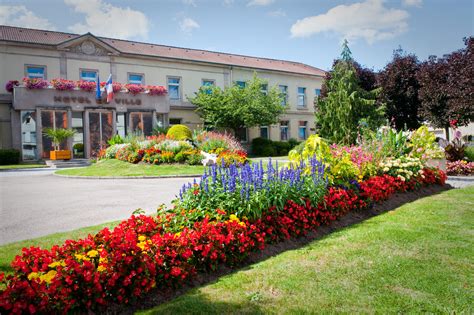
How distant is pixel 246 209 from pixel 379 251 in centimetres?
173

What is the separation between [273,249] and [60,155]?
908 inches

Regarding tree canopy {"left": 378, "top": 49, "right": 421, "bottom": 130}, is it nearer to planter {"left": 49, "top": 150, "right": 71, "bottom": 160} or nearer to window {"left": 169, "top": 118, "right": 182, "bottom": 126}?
window {"left": 169, "top": 118, "right": 182, "bottom": 126}

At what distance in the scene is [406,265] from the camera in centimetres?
418

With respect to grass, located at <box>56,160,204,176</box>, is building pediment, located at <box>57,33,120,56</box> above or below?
above

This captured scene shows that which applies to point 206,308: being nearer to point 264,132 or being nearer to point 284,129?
point 264,132

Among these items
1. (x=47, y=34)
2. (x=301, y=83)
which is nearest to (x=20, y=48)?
(x=47, y=34)

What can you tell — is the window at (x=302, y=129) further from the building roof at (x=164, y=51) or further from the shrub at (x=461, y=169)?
the shrub at (x=461, y=169)

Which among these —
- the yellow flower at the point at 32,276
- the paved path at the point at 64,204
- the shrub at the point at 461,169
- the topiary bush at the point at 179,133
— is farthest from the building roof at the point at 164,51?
the yellow flower at the point at 32,276

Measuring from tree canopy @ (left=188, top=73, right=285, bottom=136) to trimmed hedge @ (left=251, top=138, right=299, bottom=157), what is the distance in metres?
2.65

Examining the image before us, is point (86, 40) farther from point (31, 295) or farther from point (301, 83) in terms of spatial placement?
point (31, 295)

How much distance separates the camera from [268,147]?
3441cm

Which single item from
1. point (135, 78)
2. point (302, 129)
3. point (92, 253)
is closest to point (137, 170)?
point (92, 253)

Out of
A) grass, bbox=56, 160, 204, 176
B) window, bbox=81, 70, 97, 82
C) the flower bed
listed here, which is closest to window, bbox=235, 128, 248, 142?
window, bbox=81, 70, 97, 82

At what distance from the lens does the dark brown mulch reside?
3367 millimetres
